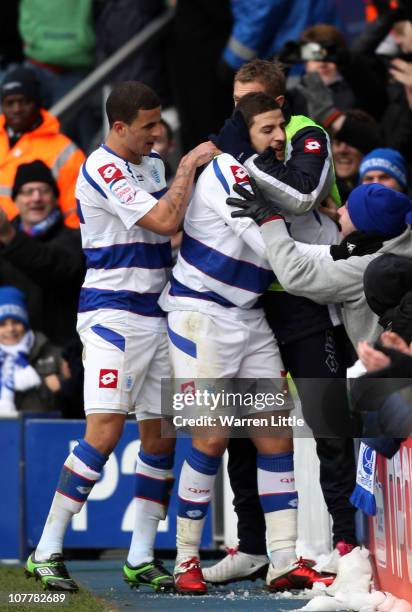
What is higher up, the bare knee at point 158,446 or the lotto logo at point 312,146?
the lotto logo at point 312,146

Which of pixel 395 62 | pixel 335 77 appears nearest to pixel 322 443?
pixel 395 62

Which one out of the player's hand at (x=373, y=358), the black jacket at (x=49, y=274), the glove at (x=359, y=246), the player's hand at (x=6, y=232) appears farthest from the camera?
the black jacket at (x=49, y=274)

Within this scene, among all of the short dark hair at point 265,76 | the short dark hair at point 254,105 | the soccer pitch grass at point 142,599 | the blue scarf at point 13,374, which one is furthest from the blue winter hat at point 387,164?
the soccer pitch grass at point 142,599

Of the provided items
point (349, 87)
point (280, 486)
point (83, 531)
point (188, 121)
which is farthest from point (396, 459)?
point (188, 121)

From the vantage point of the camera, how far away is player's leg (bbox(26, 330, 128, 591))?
669cm

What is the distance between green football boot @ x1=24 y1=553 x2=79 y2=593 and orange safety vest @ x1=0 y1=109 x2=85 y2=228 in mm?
3605

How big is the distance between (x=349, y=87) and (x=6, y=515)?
3.60 m

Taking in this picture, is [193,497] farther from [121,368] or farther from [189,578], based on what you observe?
[121,368]

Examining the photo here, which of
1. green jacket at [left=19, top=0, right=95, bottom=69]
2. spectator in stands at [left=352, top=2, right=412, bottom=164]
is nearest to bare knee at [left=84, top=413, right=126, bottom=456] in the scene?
spectator in stands at [left=352, top=2, right=412, bottom=164]

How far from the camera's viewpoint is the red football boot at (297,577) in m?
6.57

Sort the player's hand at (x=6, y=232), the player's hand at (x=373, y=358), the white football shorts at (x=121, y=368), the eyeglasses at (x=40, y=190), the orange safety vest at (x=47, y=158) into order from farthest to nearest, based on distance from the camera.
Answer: the orange safety vest at (x=47, y=158) → the eyeglasses at (x=40, y=190) → the player's hand at (x=6, y=232) → the white football shorts at (x=121, y=368) → the player's hand at (x=373, y=358)

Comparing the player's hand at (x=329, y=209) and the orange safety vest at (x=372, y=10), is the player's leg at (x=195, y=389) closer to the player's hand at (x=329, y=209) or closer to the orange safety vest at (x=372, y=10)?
the player's hand at (x=329, y=209)

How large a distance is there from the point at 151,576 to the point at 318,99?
3528mm

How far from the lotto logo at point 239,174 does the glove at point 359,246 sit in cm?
51
